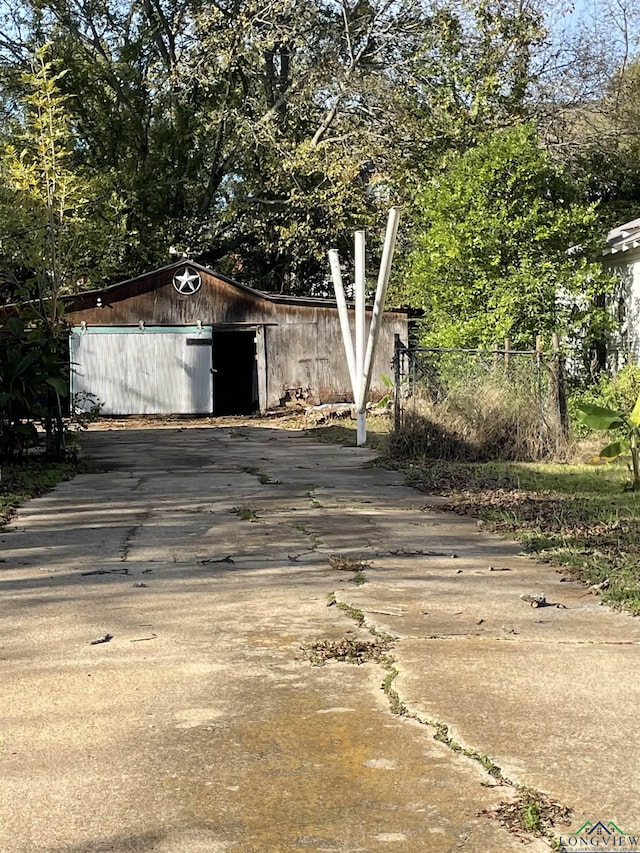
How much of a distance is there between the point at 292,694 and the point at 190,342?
21.2 m

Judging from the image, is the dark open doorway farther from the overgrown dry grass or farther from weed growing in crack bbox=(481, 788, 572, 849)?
weed growing in crack bbox=(481, 788, 572, 849)

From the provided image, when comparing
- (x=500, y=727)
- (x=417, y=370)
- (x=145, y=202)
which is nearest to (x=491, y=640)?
(x=500, y=727)

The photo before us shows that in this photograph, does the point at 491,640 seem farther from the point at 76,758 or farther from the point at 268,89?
the point at 268,89

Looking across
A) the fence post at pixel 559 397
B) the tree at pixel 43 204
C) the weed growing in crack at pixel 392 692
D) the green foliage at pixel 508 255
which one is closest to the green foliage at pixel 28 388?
the tree at pixel 43 204

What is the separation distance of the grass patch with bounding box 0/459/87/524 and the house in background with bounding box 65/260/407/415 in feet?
35.9

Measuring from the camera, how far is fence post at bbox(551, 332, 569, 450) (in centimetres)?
1408

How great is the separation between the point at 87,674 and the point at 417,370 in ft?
36.1

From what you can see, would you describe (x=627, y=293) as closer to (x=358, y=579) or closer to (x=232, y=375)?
(x=358, y=579)

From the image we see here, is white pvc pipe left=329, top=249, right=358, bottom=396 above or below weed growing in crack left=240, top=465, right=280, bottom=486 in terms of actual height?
above

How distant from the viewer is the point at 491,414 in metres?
14.0

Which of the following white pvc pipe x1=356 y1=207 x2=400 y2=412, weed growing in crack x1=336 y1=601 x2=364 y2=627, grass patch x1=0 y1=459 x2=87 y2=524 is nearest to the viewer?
weed growing in crack x1=336 y1=601 x2=364 y2=627

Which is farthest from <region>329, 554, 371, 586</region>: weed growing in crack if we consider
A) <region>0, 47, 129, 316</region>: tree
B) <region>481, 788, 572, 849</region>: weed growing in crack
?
<region>0, 47, 129, 316</region>: tree

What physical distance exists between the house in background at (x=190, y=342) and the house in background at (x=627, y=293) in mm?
A: 8309

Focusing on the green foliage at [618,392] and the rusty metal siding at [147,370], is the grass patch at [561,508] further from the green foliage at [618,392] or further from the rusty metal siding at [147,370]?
the rusty metal siding at [147,370]
